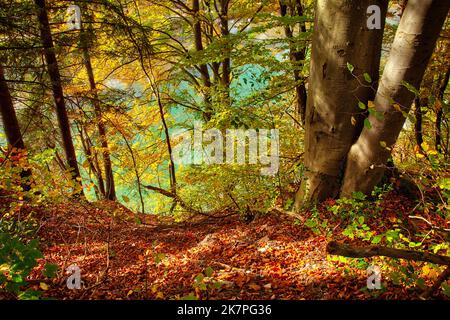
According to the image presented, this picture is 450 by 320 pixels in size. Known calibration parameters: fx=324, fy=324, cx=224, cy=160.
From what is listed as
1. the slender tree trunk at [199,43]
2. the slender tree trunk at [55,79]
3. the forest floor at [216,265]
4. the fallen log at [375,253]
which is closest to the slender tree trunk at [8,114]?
the slender tree trunk at [55,79]

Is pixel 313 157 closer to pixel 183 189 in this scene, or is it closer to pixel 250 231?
pixel 250 231

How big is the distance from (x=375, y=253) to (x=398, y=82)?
1.74m

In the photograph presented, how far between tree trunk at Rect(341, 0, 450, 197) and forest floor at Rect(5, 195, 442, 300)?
904 mm

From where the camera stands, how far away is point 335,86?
371 cm

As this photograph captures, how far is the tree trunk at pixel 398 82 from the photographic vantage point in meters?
2.78

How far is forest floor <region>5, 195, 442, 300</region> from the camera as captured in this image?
2959mm

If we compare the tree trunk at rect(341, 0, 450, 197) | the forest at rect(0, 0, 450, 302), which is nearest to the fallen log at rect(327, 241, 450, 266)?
the forest at rect(0, 0, 450, 302)

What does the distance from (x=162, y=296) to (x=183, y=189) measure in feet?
12.5

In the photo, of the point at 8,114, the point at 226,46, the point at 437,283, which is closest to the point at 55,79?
the point at 8,114

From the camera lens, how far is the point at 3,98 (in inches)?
265

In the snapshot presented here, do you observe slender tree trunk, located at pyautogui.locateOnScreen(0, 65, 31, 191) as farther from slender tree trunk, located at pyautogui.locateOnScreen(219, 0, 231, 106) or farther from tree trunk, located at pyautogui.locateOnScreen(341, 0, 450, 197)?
tree trunk, located at pyautogui.locateOnScreen(341, 0, 450, 197)

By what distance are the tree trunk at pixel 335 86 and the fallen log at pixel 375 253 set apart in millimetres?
1702

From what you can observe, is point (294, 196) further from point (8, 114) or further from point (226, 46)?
point (8, 114)

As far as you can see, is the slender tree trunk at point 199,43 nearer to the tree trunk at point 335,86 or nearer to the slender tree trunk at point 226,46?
the slender tree trunk at point 226,46
